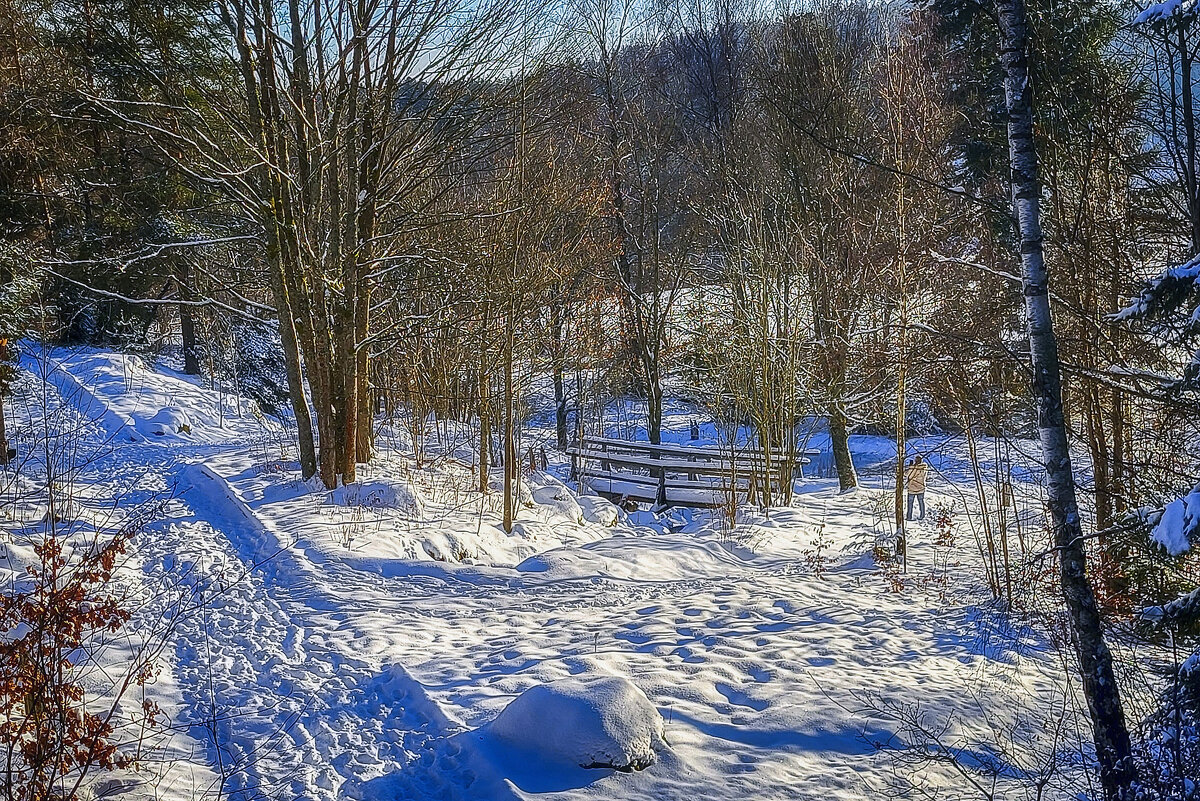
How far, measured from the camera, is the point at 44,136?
1662cm

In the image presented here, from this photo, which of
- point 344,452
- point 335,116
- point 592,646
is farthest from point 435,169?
point 592,646

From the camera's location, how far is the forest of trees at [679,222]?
17.3 feet

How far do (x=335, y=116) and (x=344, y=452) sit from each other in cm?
492

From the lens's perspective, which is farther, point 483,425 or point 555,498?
point 555,498

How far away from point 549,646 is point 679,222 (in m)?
17.8

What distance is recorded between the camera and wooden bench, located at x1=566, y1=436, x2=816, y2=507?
12805 mm

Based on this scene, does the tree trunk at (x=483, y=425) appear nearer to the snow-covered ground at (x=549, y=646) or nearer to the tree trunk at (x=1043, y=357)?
the snow-covered ground at (x=549, y=646)

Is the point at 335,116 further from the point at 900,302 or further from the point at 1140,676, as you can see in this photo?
the point at 1140,676

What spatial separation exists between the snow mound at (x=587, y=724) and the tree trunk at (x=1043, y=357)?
2309 millimetres

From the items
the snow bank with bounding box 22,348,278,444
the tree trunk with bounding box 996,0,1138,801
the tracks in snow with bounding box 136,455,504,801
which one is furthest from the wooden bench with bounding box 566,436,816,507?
the snow bank with bounding box 22,348,278,444

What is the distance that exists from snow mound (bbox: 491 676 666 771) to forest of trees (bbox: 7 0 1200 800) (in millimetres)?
2258

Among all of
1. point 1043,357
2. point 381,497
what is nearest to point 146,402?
point 381,497

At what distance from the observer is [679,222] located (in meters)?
22.2

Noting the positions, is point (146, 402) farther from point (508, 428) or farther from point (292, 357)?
point (508, 428)
